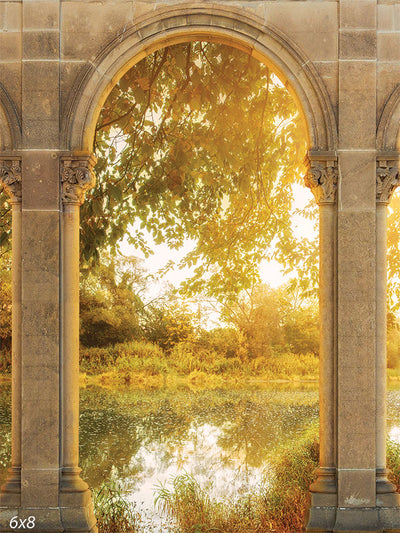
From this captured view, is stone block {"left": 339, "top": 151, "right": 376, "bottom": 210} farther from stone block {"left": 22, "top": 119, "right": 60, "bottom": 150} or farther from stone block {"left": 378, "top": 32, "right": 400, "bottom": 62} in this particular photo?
stone block {"left": 22, "top": 119, "right": 60, "bottom": 150}

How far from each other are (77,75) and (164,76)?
220 inches

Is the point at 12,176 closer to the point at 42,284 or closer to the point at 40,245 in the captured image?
the point at 40,245

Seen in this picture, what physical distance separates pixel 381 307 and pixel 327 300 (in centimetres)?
46

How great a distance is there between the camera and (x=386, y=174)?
17.0ft

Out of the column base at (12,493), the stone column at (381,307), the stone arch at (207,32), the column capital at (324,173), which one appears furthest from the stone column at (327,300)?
the column base at (12,493)

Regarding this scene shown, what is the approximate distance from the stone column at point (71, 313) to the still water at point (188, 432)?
4286mm

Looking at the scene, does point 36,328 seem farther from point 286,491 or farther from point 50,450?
point 286,491

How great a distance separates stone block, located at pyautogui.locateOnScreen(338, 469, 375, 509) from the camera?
5.00 meters

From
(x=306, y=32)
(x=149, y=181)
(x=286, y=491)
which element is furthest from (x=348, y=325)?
(x=149, y=181)

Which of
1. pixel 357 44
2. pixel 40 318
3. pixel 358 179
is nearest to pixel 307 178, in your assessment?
pixel 358 179

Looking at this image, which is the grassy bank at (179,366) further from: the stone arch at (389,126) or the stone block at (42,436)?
the stone arch at (389,126)

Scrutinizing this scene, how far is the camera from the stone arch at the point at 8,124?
5.19 m

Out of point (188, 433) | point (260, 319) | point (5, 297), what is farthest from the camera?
point (260, 319)

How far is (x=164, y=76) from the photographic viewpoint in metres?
10.5
